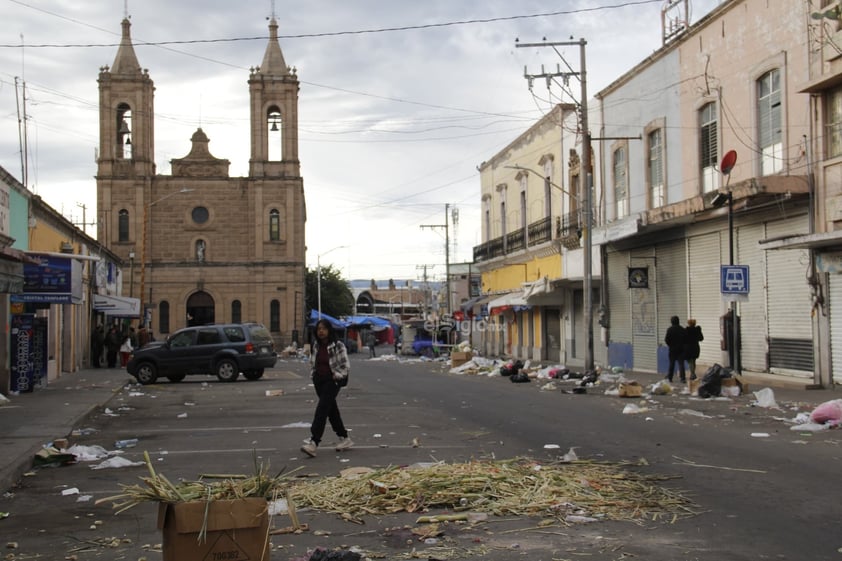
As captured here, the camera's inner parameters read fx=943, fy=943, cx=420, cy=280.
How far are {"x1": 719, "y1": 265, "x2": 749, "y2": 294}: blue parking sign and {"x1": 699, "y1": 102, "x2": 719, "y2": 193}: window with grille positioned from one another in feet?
19.8

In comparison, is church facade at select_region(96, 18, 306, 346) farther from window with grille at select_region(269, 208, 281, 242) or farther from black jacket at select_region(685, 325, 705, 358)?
black jacket at select_region(685, 325, 705, 358)

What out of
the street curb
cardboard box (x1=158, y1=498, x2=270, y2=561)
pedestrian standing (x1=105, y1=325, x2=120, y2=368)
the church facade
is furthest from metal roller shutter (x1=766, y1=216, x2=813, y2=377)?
the church facade

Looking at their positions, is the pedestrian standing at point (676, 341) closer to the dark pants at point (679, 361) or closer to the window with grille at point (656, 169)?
the dark pants at point (679, 361)

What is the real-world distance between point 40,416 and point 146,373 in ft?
41.0

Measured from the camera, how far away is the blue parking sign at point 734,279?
2023 cm

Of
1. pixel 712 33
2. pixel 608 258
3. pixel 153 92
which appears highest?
pixel 153 92

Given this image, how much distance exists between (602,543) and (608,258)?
28022mm

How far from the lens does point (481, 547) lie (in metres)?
6.69

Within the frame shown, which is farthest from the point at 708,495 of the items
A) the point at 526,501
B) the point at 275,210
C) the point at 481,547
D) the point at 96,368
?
the point at 275,210

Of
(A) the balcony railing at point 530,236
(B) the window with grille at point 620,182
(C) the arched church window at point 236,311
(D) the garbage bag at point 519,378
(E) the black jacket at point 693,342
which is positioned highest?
(B) the window with grille at point 620,182

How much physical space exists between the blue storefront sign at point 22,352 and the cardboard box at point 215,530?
18408mm

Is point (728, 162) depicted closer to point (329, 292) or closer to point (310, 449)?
point (310, 449)

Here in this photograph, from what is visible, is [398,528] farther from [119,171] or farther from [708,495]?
[119,171]

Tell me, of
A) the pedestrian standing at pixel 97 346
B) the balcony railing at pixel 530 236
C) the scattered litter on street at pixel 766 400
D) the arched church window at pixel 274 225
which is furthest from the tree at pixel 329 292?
the scattered litter on street at pixel 766 400
